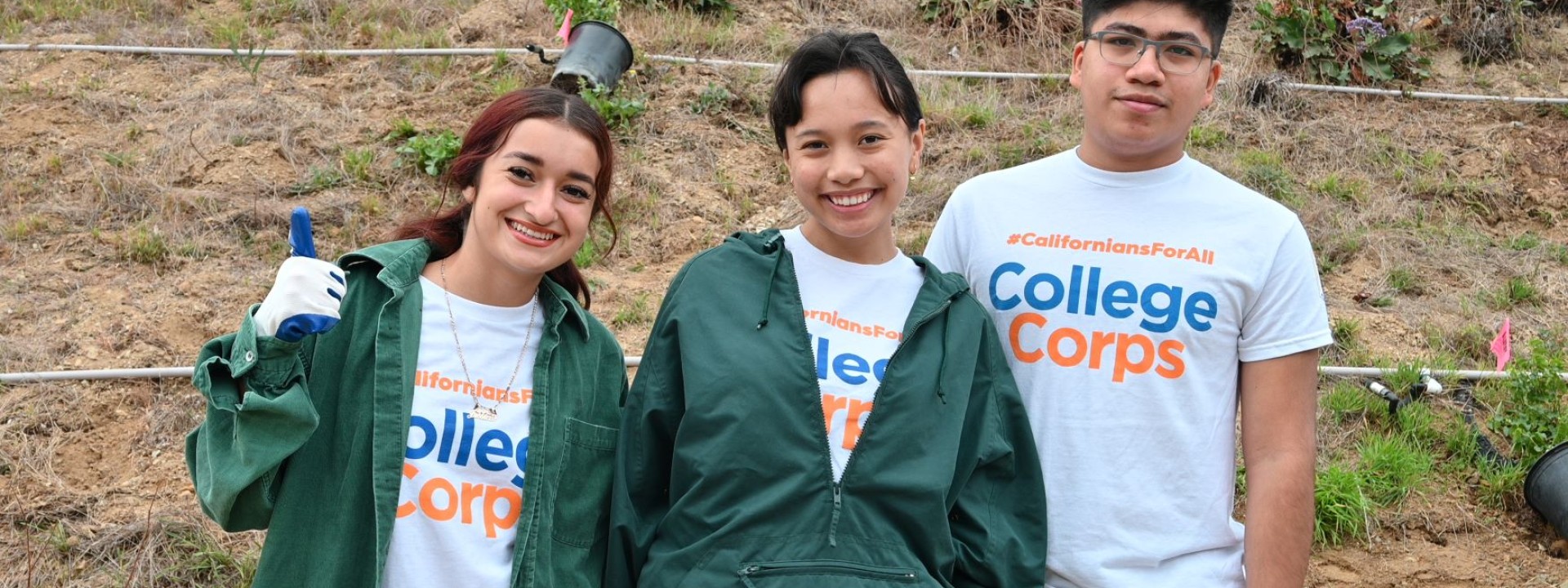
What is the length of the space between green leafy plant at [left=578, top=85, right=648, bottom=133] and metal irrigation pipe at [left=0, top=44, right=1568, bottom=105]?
0.41 metres

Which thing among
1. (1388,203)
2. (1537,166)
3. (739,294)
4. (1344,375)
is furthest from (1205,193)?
(1537,166)

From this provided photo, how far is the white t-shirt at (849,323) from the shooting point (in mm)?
2111

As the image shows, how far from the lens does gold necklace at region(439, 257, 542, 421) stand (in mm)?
2207

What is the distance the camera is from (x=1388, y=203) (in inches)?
227

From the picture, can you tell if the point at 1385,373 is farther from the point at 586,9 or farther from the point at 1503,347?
the point at 586,9

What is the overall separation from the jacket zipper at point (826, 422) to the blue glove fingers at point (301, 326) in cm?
77

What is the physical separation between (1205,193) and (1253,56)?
499cm

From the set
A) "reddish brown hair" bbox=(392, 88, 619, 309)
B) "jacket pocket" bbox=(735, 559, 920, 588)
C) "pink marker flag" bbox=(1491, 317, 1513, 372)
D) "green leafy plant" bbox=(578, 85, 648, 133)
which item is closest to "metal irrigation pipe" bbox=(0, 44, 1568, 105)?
"green leafy plant" bbox=(578, 85, 648, 133)

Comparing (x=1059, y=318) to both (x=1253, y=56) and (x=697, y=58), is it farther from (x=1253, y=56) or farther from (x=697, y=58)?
(x=1253, y=56)

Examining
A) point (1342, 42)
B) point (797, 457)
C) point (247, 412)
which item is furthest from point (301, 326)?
point (1342, 42)

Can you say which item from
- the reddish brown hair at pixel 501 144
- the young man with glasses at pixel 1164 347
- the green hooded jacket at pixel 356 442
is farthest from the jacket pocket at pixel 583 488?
the young man with glasses at pixel 1164 347

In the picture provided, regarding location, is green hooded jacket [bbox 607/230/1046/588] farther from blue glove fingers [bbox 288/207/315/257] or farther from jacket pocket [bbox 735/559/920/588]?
blue glove fingers [bbox 288/207/315/257]

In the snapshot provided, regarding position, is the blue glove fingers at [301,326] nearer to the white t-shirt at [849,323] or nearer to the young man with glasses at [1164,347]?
the white t-shirt at [849,323]

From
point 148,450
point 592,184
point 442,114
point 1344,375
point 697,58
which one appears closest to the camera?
point 592,184
